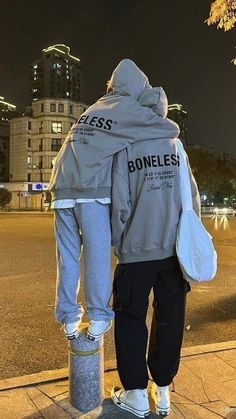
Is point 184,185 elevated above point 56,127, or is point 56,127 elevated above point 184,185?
point 56,127

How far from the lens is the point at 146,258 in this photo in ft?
8.47

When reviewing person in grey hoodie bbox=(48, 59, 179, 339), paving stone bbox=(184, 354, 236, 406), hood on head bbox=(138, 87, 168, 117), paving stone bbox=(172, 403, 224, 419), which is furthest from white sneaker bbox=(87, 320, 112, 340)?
hood on head bbox=(138, 87, 168, 117)

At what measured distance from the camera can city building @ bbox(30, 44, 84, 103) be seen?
11475 cm

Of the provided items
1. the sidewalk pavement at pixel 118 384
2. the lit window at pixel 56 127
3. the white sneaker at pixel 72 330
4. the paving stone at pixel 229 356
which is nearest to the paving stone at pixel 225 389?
the sidewalk pavement at pixel 118 384

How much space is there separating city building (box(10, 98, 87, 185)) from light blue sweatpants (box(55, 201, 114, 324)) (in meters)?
70.8

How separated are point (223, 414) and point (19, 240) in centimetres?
1277

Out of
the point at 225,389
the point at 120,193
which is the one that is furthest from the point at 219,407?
the point at 120,193

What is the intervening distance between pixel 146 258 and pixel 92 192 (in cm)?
49

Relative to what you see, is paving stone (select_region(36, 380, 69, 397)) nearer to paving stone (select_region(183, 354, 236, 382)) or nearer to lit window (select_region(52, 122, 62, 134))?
paving stone (select_region(183, 354, 236, 382))

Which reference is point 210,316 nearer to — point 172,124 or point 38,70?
point 172,124

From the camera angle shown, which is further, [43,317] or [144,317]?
[43,317]

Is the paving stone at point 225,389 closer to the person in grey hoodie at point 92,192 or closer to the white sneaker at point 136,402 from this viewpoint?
the white sneaker at point 136,402

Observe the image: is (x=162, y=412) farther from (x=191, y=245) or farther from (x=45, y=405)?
(x=191, y=245)

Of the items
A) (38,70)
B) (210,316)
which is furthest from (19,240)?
(38,70)
